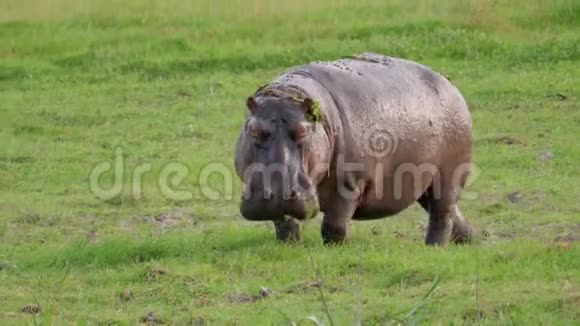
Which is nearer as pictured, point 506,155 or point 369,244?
point 369,244

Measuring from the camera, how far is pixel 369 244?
353 inches

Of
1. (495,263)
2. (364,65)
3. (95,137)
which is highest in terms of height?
(364,65)

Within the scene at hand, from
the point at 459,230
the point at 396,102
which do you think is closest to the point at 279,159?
the point at 396,102

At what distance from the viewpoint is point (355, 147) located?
887 cm

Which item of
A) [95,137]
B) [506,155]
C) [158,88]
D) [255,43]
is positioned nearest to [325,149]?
[506,155]

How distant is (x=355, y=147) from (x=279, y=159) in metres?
0.89

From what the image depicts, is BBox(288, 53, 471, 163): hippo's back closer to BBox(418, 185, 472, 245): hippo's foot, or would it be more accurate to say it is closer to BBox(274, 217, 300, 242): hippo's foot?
BBox(418, 185, 472, 245): hippo's foot

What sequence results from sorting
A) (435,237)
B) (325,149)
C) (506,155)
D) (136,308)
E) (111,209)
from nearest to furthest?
(136,308) < (325,149) < (435,237) < (111,209) < (506,155)

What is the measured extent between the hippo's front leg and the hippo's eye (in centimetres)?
64

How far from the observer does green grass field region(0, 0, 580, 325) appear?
7.41 metres

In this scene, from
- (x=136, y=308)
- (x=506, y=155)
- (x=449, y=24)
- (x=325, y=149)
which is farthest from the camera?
(x=449, y=24)

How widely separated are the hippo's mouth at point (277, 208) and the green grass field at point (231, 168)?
28 cm

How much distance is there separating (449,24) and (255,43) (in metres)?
2.27

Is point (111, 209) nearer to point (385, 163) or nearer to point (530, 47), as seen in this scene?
point (385, 163)
